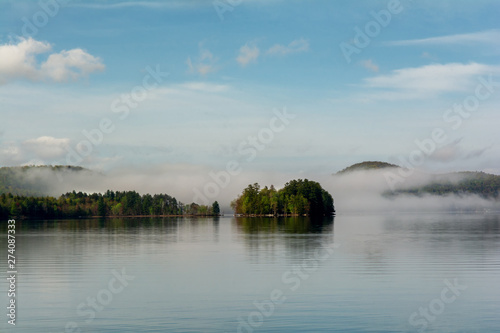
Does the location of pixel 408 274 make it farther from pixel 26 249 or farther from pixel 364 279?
pixel 26 249

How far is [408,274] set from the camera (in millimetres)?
35562

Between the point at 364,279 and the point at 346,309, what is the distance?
343 inches
